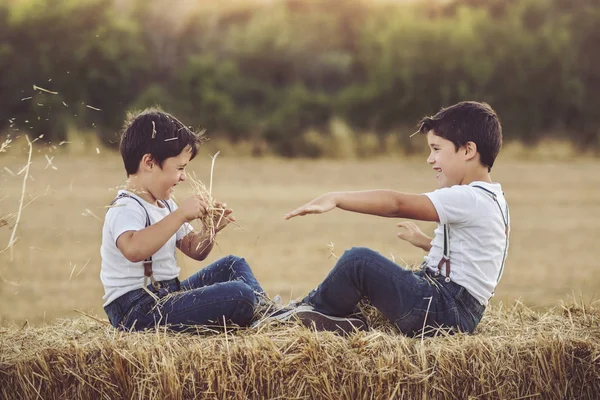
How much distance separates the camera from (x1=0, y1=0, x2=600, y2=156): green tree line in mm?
21391

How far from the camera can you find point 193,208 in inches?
155

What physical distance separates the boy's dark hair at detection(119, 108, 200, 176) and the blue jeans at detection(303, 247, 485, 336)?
1.09 meters

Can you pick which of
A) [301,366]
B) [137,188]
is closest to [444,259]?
[301,366]

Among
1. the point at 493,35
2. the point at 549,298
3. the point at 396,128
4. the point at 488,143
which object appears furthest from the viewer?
the point at 493,35

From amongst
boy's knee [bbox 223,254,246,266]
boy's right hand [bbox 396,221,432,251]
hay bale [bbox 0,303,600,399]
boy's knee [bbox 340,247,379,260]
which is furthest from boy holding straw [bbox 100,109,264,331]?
boy's right hand [bbox 396,221,432,251]

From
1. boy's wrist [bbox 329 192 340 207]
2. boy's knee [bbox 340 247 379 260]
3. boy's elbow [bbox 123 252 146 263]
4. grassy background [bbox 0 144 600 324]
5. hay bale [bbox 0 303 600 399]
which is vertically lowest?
grassy background [bbox 0 144 600 324]

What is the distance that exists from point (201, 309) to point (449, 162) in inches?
59.4

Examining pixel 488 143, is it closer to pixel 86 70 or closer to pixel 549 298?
pixel 549 298

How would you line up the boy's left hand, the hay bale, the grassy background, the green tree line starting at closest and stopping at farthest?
the hay bale → the boy's left hand → the grassy background → the green tree line

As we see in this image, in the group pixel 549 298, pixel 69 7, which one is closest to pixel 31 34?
pixel 69 7

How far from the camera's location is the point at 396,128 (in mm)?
21234

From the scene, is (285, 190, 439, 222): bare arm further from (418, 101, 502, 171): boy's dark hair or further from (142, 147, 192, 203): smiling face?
(142, 147, 192, 203): smiling face

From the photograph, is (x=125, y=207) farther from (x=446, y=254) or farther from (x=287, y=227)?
(x=287, y=227)

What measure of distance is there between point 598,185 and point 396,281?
15595 mm
